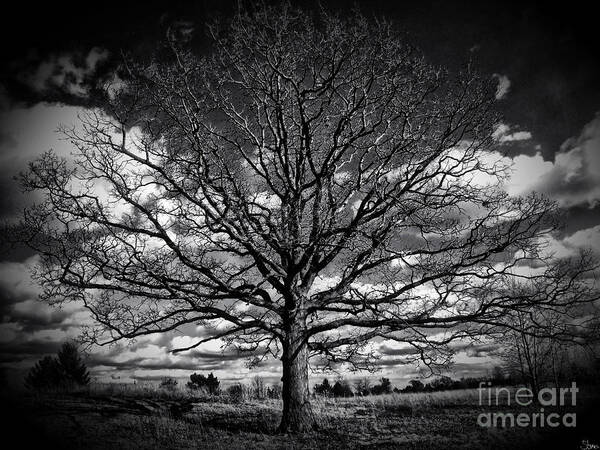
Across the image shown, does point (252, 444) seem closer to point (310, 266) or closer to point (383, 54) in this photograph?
point (310, 266)

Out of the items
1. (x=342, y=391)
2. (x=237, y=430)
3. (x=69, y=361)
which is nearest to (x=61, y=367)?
(x=69, y=361)

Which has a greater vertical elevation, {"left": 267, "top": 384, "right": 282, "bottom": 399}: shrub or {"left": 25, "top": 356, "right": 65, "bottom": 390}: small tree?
{"left": 267, "top": 384, "right": 282, "bottom": 399}: shrub

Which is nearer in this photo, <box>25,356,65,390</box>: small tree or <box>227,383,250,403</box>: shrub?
<box>227,383,250,403</box>: shrub

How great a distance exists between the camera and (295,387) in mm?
8508

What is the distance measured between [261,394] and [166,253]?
40.7ft

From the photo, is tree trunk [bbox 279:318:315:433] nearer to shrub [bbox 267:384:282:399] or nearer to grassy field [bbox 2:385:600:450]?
grassy field [bbox 2:385:600:450]

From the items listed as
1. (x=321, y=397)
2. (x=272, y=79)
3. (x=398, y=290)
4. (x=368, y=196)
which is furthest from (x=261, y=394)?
(x=272, y=79)

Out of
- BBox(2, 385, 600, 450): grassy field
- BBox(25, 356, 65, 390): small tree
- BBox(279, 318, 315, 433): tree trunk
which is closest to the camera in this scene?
BBox(2, 385, 600, 450): grassy field

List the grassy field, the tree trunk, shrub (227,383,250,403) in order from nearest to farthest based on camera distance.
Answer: the grassy field
the tree trunk
shrub (227,383,250,403)

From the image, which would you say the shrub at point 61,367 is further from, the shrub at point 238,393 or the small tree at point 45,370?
the shrub at point 238,393

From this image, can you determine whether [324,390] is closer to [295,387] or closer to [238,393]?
Result: [238,393]

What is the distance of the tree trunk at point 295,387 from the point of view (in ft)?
27.0

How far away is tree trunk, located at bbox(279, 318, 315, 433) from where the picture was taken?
822 centimetres

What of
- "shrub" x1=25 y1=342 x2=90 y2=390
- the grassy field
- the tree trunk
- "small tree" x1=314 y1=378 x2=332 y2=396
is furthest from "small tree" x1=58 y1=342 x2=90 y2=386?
the tree trunk
